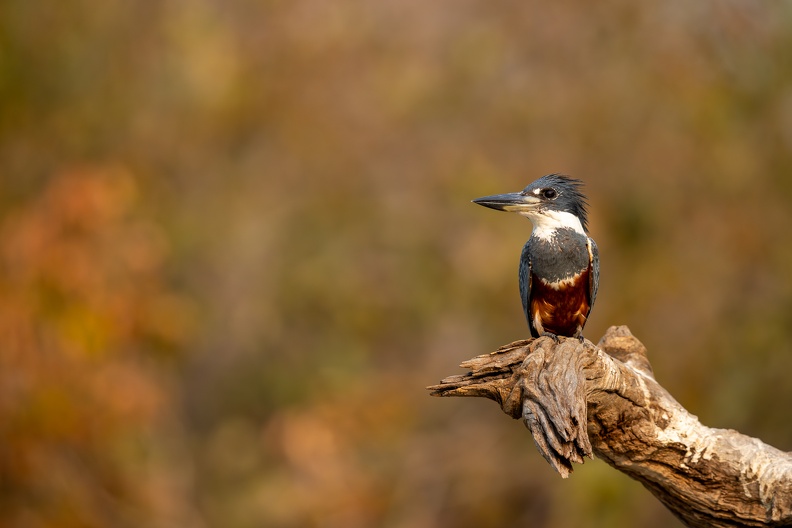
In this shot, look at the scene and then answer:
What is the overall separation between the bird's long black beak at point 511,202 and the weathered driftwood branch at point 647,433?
928 mm

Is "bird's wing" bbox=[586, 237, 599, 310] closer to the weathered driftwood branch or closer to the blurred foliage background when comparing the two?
the weathered driftwood branch

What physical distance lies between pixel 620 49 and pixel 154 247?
4.30 m

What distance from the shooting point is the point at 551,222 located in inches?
180

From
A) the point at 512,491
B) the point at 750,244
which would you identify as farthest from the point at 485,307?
the point at 750,244

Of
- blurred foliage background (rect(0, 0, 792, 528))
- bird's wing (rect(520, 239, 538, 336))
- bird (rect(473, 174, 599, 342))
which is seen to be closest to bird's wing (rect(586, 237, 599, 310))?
bird (rect(473, 174, 599, 342))

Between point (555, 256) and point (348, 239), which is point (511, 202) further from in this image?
point (348, 239)

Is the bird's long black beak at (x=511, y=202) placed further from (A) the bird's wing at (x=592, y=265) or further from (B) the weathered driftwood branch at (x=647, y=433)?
(B) the weathered driftwood branch at (x=647, y=433)

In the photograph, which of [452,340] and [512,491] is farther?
[452,340]

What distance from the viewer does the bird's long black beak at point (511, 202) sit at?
4.48m

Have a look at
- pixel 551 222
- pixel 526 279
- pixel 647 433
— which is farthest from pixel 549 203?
pixel 647 433

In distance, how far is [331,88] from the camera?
10.2 meters

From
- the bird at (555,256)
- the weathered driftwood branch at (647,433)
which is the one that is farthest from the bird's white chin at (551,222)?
the weathered driftwood branch at (647,433)

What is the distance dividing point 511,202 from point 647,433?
4.24 ft

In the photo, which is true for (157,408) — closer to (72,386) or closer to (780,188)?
(72,386)
